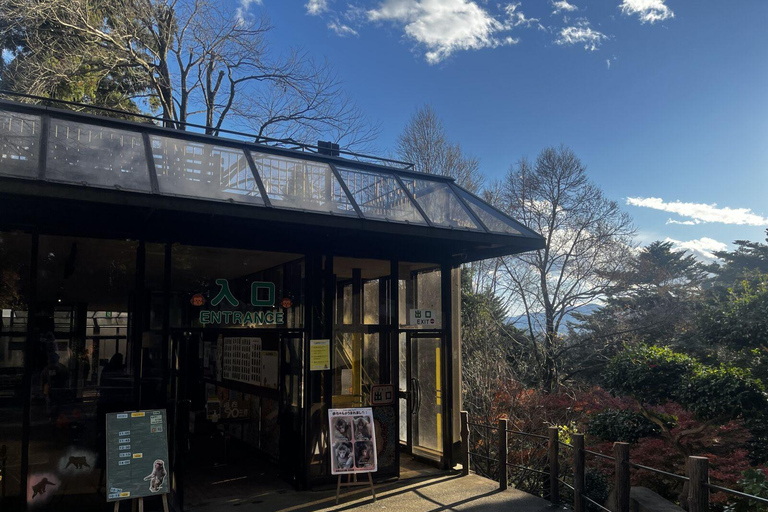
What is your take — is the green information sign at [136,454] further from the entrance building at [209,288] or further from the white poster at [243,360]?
the white poster at [243,360]

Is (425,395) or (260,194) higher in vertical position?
(260,194)

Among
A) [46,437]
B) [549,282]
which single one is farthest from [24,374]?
[549,282]

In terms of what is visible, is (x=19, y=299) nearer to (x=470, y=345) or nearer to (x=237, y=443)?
(x=237, y=443)

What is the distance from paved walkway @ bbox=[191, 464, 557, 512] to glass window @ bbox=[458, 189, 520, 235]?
3436mm

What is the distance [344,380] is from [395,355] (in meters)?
0.83

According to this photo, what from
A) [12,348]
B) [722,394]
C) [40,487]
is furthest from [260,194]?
[722,394]

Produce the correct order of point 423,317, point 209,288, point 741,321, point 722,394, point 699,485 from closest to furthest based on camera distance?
1. point 699,485
2. point 209,288
3. point 423,317
4. point 722,394
5. point 741,321

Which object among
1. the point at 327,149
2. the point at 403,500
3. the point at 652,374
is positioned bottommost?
the point at 403,500

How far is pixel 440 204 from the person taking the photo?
780 centimetres

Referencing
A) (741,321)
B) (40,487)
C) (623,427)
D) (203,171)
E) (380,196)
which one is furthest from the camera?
(623,427)

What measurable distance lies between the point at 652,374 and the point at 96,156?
9.52m

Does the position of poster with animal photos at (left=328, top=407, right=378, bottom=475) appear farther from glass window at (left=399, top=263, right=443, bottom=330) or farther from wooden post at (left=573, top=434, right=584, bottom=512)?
wooden post at (left=573, top=434, right=584, bottom=512)

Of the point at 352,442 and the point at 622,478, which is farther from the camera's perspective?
the point at 352,442

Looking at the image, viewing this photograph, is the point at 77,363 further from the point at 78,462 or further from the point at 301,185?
the point at 301,185
